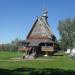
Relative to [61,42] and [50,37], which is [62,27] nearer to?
[61,42]

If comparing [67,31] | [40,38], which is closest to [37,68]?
[40,38]

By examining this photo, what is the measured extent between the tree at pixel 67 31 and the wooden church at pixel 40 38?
34.9 m

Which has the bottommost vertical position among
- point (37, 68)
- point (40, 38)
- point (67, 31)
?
point (37, 68)

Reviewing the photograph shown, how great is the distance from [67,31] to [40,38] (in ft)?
122

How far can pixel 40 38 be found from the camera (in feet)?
262

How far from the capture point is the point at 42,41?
78.7 meters

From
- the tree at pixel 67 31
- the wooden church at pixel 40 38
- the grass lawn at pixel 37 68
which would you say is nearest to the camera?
the grass lawn at pixel 37 68

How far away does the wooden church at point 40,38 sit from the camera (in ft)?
256

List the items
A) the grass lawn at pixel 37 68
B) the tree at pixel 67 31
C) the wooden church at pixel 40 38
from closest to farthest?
1. the grass lawn at pixel 37 68
2. the wooden church at pixel 40 38
3. the tree at pixel 67 31

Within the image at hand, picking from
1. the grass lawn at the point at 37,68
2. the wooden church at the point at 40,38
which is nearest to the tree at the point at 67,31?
the wooden church at the point at 40,38

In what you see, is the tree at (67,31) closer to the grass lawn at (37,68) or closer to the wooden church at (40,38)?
the wooden church at (40,38)

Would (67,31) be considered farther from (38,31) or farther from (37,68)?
(37,68)

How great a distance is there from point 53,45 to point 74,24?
3730cm

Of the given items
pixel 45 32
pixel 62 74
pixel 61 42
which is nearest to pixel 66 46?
pixel 61 42
